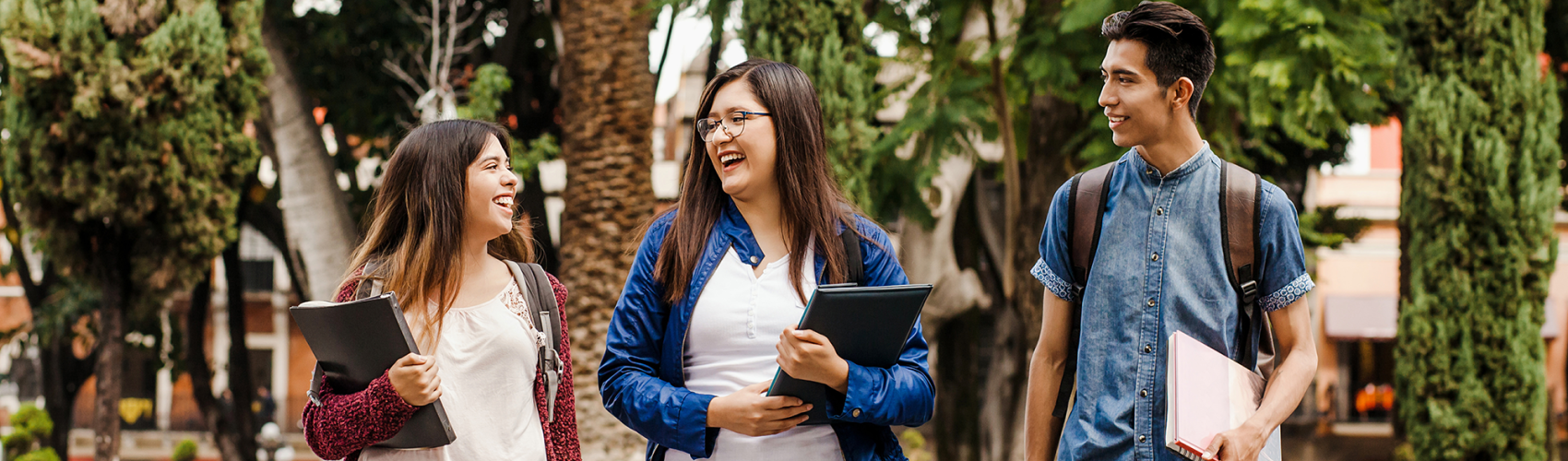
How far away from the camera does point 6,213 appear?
1232 centimetres

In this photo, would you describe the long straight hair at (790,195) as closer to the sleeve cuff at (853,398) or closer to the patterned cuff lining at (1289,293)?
the sleeve cuff at (853,398)

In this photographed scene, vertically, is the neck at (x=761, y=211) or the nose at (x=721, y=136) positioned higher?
the nose at (x=721, y=136)

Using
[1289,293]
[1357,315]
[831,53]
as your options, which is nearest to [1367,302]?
[1357,315]

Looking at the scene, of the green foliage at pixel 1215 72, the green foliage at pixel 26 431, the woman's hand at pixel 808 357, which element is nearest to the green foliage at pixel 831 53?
the green foliage at pixel 1215 72

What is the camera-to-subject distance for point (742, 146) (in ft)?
7.38

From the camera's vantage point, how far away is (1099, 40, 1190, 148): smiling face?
2105mm

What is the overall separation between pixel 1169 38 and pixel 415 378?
166cm

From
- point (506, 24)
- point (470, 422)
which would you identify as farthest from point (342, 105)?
point (470, 422)

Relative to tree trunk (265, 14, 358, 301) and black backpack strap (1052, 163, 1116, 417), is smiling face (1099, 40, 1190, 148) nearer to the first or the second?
black backpack strap (1052, 163, 1116, 417)

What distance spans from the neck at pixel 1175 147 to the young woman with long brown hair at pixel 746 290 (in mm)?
584

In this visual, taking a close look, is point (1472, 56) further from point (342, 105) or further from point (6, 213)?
point (6, 213)

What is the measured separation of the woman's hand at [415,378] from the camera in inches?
88.2

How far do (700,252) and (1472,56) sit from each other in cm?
828

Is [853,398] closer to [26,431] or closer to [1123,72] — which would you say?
[1123,72]
